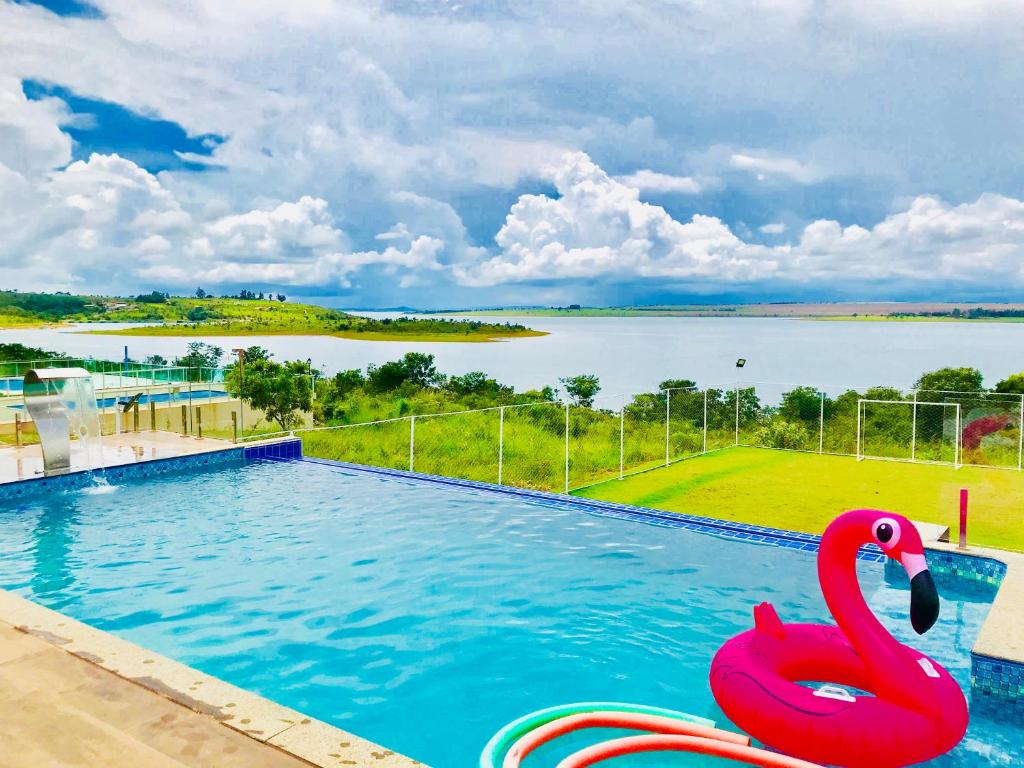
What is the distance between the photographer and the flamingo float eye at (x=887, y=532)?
3.97 metres

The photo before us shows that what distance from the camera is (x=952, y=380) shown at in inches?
914

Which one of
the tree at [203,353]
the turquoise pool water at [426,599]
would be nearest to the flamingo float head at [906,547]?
the turquoise pool water at [426,599]

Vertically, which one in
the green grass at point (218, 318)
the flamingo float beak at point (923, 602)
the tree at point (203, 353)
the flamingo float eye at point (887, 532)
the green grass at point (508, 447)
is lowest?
the green grass at point (508, 447)

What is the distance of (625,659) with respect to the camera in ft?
17.7

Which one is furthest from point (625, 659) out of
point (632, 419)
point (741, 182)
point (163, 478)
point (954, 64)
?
point (741, 182)

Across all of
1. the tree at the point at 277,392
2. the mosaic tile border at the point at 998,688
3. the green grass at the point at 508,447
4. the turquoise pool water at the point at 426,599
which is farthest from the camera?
the tree at the point at 277,392

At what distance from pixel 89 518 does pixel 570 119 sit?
50.3 m

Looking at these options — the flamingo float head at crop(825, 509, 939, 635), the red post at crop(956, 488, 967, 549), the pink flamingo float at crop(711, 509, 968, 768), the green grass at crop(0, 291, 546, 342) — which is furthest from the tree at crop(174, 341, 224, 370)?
the flamingo float head at crop(825, 509, 939, 635)

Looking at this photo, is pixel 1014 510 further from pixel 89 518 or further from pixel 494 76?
pixel 494 76

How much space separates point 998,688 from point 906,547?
1.36 metres

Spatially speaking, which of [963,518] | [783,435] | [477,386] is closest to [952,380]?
[783,435]

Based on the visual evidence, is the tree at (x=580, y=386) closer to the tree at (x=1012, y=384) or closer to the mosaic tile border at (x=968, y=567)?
the tree at (x=1012, y=384)

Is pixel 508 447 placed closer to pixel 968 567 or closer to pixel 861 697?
pixel 968 567

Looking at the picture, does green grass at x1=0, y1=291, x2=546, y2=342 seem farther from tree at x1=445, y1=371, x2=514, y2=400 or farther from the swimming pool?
the swimming pool
